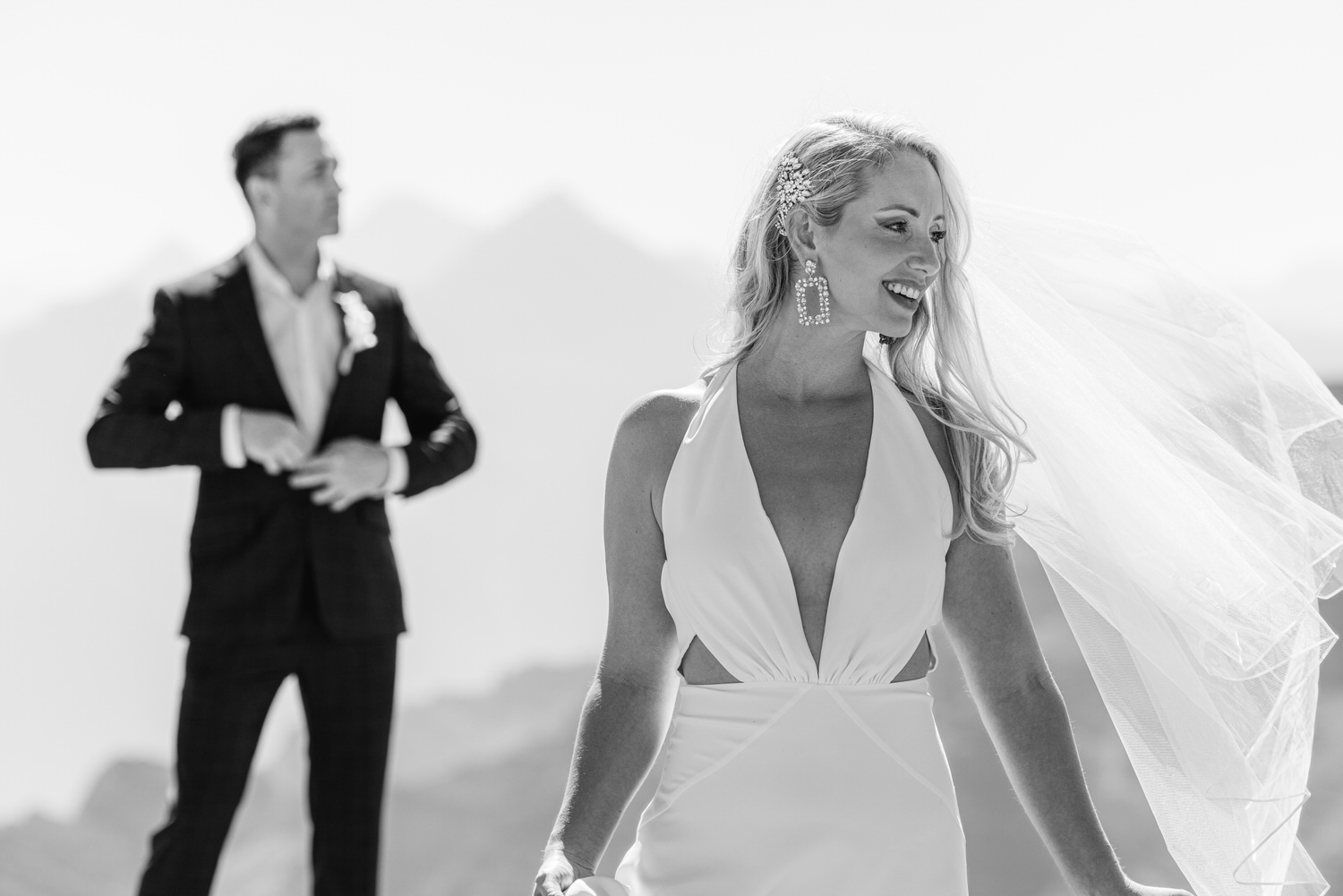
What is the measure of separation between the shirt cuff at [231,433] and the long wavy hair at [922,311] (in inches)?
50.0

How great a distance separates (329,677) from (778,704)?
1.48 m

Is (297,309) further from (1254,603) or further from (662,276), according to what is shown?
(662,276)

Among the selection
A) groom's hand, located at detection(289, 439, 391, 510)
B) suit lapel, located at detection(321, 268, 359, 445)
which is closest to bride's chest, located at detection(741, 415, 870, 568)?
groom's hand, located at detection(289, 439, 391, 510)

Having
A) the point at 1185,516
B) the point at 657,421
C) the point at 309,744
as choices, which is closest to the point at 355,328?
A: the point at 309,744

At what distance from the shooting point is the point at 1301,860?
1652 millimetres

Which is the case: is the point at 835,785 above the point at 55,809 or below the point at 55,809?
above

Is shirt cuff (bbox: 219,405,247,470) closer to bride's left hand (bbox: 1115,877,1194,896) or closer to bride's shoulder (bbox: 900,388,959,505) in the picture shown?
bride's shoulder (bbox: 900,388,959,505)

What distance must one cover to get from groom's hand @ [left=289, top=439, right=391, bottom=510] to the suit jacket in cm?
5

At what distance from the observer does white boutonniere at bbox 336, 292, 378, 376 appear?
113 inches

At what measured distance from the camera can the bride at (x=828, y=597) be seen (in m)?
1.54

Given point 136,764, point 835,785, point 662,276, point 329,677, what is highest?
point 835,785

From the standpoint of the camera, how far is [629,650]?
1.65 m

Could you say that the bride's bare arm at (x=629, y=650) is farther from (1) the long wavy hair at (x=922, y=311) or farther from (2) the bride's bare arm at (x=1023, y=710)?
(2) the bride's bare arm at (x=1023, y=710)

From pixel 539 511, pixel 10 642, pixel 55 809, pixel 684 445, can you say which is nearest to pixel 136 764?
pixel 55 809
